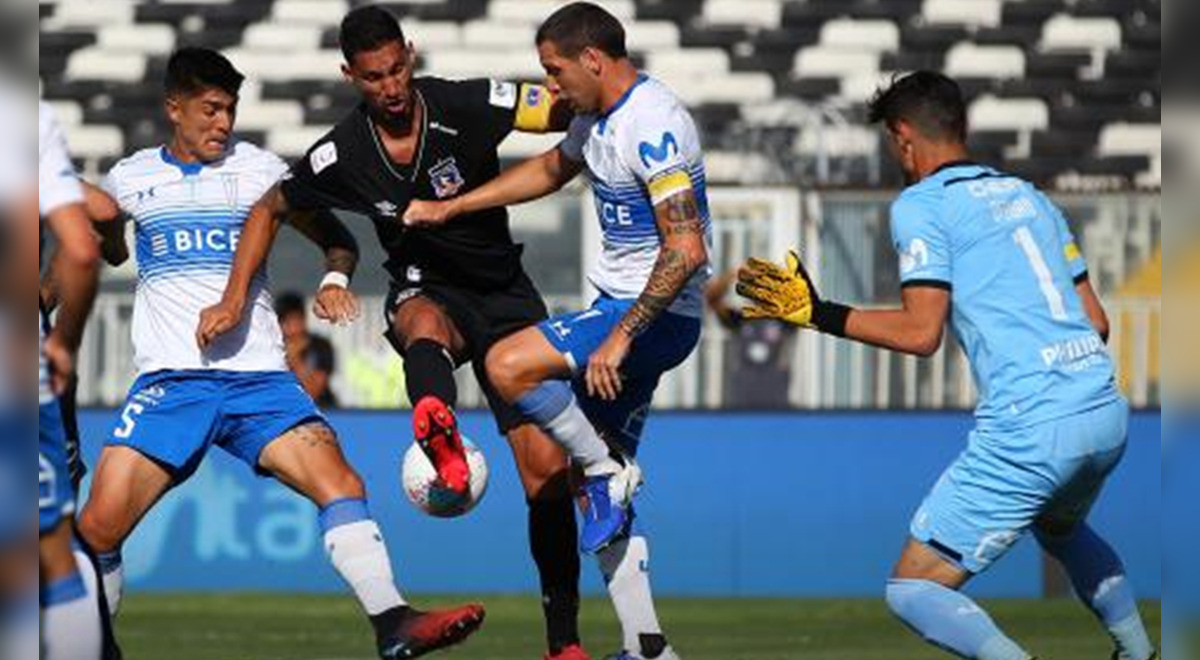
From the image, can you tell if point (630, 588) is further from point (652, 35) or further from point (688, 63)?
point (652, 35)

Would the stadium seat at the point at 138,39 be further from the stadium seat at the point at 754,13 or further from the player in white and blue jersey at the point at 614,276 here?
the player in white and blue jersey at the point at 614,276

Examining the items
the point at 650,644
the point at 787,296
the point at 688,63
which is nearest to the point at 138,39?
the point at 688,63

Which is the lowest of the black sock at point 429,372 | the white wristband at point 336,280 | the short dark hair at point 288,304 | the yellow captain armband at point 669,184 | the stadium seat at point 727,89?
the short dark hair at point 288,304

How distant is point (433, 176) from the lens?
1088 cm

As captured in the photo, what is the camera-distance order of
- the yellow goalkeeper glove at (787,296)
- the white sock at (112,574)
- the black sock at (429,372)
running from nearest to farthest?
the yellow goalkeeper glove at (787,296)
the white sock at (112,574)
the black sock at (429,372)

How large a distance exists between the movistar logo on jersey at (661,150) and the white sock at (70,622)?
3.63 meters

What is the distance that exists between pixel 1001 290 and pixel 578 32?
6.98 ft

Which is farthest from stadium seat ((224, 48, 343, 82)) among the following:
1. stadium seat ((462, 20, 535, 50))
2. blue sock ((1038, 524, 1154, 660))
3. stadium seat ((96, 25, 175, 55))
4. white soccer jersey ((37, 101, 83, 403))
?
white soccer jersey ((37, 101, 83, 403))

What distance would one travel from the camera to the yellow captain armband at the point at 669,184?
1020cm

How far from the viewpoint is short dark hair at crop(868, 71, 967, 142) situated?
9.20 m

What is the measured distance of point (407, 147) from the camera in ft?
35.8

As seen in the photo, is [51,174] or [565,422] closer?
[51,174]

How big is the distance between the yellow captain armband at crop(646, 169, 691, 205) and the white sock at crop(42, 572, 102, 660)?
3.58 metres

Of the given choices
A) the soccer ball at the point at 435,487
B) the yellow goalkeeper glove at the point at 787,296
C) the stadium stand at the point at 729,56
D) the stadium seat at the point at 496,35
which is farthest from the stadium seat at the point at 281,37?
the yellow goalkeeper glove at the point at 787,296
